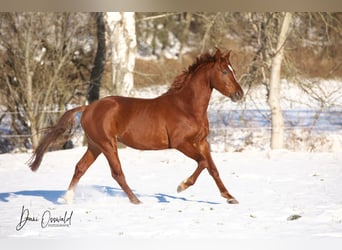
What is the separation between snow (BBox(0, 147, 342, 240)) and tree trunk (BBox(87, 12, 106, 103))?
101 cm

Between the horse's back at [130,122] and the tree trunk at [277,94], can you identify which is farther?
the tree trunk at [277,94]

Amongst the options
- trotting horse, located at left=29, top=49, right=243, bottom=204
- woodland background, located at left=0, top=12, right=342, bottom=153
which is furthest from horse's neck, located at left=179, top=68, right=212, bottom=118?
woodland background, located at left=0, top=12, right=342, bottom=153

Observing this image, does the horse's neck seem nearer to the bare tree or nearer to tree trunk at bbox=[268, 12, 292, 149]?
tree trunk at bbox=[268, 12, 292, 149]

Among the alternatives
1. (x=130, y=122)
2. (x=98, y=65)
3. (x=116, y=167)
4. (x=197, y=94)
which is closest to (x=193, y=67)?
(x=197, y=94)

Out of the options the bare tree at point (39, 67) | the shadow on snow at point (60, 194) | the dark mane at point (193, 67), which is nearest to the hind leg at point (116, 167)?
the shadow on snow at point (60, 194)

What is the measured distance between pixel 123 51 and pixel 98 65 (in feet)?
2.26

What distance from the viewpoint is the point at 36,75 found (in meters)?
7.84

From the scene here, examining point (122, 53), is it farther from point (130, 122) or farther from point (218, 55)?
point (218, 55)

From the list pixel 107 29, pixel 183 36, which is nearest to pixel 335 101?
pixel 183 36

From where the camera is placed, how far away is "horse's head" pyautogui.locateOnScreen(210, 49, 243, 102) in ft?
16.9

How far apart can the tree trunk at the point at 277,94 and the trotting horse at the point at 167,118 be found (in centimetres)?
203
